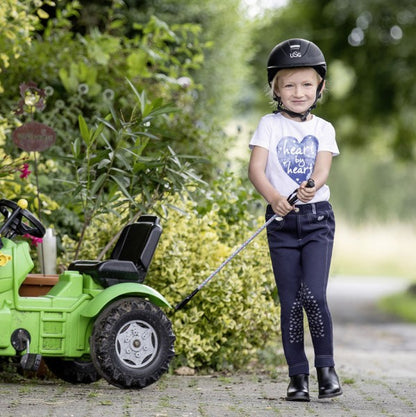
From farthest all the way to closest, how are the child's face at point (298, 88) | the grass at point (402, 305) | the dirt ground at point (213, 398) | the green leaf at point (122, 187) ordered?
the grass at point (402, 305) < the green leaf at point (122, 187) < the child's face at point (298, 88) < the dirt ground at point (213, 398)

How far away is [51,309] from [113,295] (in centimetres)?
36

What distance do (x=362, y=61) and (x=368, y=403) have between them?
17.6 meters

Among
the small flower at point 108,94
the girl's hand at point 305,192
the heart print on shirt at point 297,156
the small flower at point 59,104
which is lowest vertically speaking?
the girl's hand at point 305,192

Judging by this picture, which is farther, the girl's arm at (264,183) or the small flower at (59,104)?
the small flower at (59,104)

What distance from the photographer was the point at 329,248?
5449mm

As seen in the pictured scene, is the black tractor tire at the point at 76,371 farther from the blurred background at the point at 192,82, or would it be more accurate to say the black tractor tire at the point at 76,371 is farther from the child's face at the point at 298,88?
the child's face at the point at 298,88

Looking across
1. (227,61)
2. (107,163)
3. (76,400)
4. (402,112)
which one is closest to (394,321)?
(227,61)

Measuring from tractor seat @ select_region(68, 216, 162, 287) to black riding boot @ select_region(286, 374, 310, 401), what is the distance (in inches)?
42.2

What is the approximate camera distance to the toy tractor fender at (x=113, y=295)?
5508mm

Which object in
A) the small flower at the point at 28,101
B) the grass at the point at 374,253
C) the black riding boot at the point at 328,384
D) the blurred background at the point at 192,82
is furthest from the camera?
the grass at the point at 374,253

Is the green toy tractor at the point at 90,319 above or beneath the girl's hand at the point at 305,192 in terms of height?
beneath

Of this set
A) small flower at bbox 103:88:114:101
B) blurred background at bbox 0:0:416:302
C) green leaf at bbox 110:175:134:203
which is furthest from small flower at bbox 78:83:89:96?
green leaf at bbox 110:175:134:203

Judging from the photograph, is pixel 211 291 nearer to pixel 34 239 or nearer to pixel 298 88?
pixel 34 239

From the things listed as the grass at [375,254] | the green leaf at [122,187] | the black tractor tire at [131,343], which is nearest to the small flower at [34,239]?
the green leaf at [122,187]
